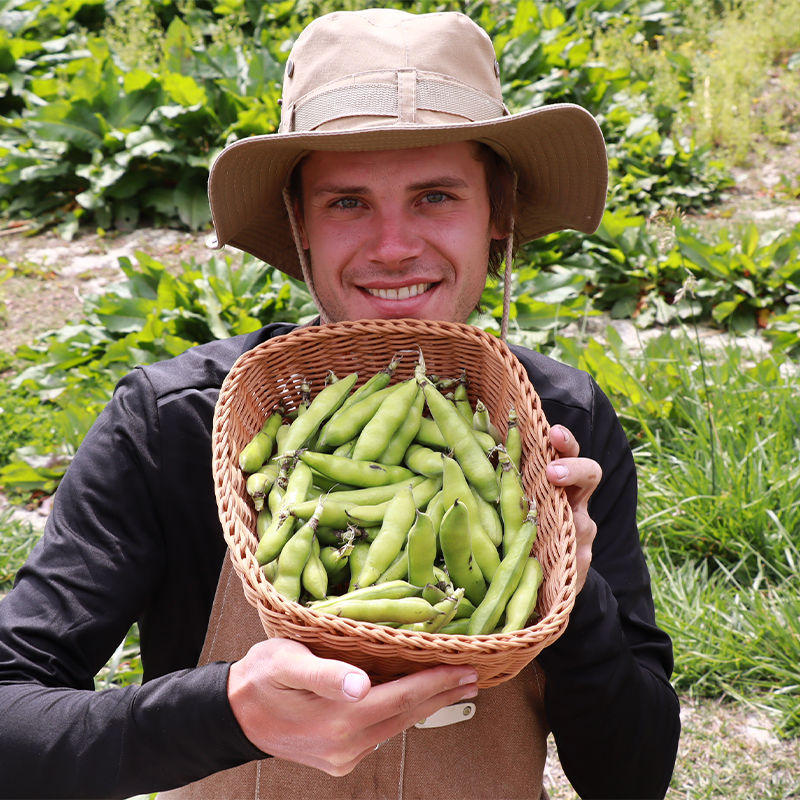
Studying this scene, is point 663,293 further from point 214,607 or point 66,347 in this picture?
point 214,607

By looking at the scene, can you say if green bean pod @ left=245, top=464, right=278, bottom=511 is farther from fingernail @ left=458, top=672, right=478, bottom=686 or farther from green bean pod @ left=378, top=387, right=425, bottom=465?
fingernail @ left=458, top=672, right=478, bottom=686

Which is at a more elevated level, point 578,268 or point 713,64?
point 713,64

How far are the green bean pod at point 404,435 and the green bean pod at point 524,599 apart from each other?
0.41m

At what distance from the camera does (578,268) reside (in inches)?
218

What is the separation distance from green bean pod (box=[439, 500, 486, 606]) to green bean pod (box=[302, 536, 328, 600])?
0.23 meters

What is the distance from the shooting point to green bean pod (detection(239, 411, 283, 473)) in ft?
5.74

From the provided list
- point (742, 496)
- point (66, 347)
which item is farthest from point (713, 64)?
point (66, 347)

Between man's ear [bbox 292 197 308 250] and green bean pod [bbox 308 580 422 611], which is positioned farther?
man's ear [bbox 292 197 308 250]

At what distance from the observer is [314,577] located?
1.51 meters

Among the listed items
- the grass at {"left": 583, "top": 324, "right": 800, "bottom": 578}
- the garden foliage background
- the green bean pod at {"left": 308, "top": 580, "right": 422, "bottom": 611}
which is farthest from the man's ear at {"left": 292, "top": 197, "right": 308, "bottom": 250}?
the grass at {"left": 583, "top": 324, "right": 800, "bottom": 578}

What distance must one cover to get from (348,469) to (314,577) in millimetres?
297

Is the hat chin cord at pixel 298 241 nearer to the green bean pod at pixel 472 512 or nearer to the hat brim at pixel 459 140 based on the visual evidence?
the hat brim at pixel 459 140

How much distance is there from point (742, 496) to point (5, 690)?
2.80 meters

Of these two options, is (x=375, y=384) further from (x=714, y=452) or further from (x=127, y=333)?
(x=127, y=333)
